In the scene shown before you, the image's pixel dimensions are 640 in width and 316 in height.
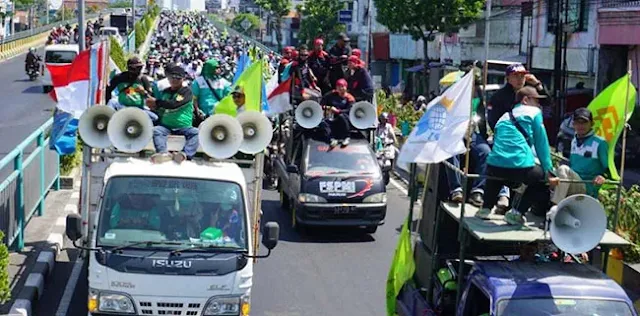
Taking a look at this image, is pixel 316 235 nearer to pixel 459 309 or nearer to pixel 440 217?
pixel 440 217

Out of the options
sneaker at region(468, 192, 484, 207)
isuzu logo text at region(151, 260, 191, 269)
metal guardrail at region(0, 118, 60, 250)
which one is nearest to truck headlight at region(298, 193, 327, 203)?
metal guardrail at region(0, 118, 60, 250)

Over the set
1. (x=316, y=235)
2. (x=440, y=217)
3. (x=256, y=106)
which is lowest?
(x=316, y=235)

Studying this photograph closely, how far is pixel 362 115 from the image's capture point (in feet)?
54.3

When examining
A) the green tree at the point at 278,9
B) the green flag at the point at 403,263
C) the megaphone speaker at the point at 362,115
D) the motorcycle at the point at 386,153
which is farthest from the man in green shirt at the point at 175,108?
the green tree at the point at 278,9

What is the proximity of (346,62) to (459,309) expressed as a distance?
35.1 ft

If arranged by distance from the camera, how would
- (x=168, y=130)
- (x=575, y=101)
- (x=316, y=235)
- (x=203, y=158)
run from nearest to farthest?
(x=203, y=158) < (x=168, y=130) < (x=316, y=235) < (x=575, y=101)

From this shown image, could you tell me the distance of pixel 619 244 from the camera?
7.85m

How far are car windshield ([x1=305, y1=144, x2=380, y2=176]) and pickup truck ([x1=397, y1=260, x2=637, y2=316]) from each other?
771 cm

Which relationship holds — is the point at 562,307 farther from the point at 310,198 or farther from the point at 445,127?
the point at 310,198

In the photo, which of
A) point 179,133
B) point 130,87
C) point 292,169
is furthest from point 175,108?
point 292,169

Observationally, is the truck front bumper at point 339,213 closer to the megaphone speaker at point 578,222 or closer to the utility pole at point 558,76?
the megaphone speaker at point 578,222

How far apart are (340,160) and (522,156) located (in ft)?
26.2

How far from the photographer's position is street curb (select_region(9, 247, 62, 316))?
10211 millimetres

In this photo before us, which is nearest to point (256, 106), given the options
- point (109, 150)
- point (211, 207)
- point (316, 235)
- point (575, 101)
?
point (109, 150)
